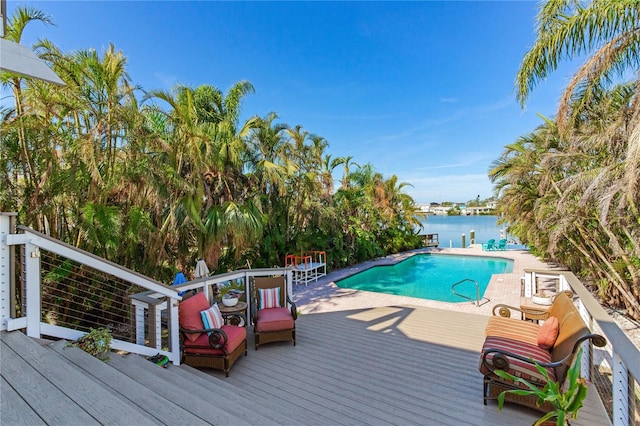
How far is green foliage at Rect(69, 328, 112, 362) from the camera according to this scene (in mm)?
2547

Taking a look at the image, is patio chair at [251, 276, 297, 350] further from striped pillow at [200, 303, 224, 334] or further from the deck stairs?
the deck stairs

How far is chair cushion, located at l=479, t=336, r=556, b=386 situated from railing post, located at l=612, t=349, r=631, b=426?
2.15ft

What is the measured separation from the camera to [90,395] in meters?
1.72

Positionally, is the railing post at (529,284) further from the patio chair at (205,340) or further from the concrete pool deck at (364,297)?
the patio chair at (205,340)

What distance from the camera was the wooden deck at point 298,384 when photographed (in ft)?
5.61

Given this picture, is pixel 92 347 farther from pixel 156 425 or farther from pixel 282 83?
pixel 282 83

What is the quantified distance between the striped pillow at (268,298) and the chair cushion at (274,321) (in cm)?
31

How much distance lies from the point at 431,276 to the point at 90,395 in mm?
13240

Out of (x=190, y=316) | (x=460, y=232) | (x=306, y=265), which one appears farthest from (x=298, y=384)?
(x=460, y=232)

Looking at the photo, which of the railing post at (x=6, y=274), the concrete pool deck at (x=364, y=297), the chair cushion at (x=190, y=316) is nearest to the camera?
the railing post at (x=6, y=274)

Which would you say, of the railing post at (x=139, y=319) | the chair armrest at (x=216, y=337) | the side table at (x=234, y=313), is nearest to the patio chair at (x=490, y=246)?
the side table at (x=234, y=313)

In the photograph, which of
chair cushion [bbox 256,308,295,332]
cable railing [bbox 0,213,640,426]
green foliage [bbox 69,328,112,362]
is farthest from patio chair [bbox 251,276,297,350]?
green foliage [bbox 69,328,112,362]

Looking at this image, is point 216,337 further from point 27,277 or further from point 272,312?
point 27,277

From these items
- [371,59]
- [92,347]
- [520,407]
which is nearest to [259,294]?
[92,347]
